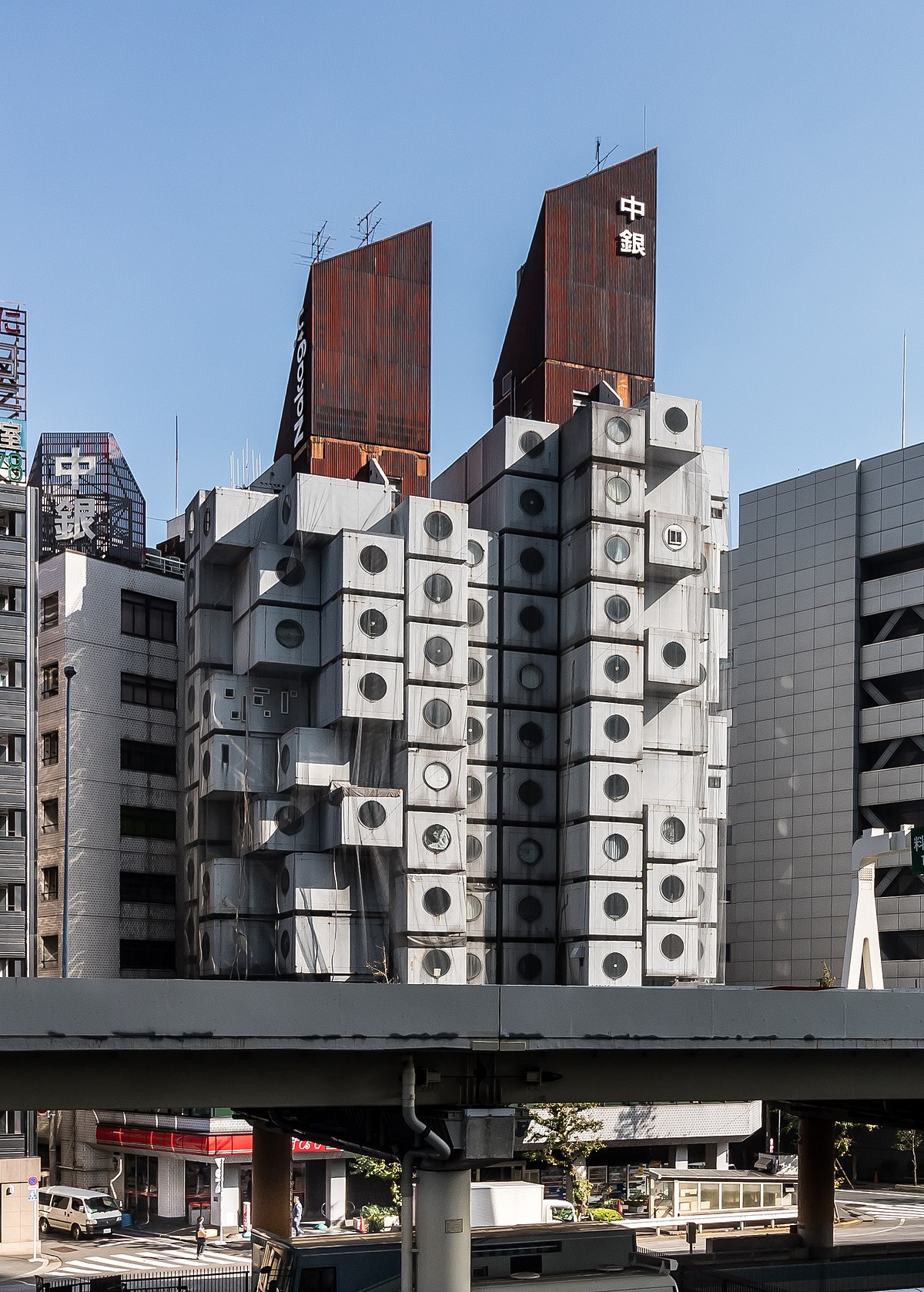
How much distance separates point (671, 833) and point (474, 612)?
15.4 metres

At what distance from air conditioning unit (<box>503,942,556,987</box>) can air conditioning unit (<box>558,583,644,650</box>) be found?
51.9 ft

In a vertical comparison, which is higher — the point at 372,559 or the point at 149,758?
the point at 372,559

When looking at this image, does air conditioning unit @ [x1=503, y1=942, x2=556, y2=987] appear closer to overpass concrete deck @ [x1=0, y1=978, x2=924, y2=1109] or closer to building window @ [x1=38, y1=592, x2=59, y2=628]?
building window @ [x1=38, y1=592, x2=59, y2=628]

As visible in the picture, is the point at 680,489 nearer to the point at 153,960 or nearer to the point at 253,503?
the point at 253,503

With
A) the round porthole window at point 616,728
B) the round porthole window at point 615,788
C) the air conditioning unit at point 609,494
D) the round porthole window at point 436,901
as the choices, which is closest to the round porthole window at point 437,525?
the air conditioning unit at point 609,494

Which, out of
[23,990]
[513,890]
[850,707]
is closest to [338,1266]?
[23,990]

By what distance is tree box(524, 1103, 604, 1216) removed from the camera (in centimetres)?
6894

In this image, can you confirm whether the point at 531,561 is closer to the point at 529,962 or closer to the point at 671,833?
the point at 671,833

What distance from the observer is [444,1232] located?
2805cm

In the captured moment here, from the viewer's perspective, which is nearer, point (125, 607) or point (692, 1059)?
point (692, 1059)

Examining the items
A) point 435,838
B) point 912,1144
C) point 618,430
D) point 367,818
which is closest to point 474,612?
point 618,430

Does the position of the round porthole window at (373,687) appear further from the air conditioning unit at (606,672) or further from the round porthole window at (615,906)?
the round porthole window at (615,906)

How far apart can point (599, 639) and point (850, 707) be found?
102 feet

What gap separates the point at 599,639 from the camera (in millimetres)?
78750
